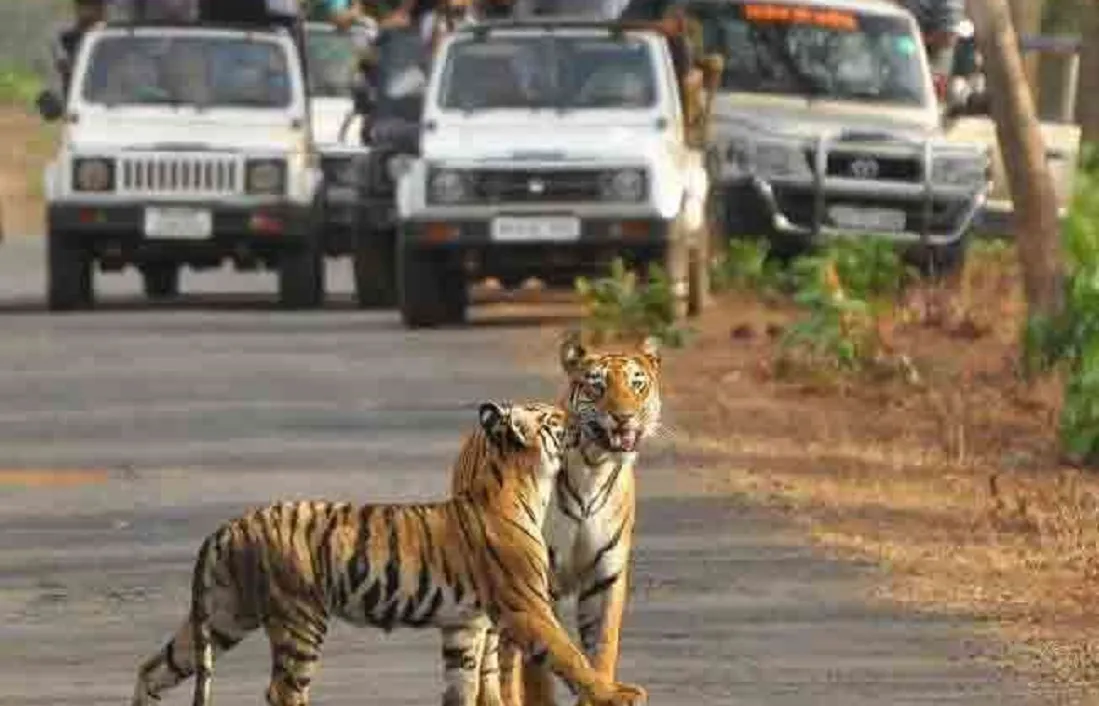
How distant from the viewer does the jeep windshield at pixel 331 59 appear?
36.2m

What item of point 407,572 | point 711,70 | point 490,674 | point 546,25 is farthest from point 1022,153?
point 407,572

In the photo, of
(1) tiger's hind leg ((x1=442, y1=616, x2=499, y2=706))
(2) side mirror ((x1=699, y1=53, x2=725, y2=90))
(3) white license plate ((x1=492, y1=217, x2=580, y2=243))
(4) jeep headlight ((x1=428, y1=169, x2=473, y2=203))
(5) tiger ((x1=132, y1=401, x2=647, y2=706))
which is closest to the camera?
(5) tiger ((x1=132, y1=401, x2=647, y2=706))

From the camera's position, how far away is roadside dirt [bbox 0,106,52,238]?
2292 inches

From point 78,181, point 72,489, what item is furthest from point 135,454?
point 78,181

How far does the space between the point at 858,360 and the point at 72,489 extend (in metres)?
6.73

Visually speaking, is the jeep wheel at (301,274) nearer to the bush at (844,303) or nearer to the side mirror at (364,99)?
the side mirror at (364,99)

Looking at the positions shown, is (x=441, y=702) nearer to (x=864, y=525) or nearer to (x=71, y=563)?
(x=71, y=563)

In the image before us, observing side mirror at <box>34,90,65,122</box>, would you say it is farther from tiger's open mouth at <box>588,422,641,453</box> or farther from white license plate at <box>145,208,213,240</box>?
tiger's open mouth at <box>588,422,641,453</box>

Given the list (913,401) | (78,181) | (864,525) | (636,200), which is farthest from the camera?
(78,181)

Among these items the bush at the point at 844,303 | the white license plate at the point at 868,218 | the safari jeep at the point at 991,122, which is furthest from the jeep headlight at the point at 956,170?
the bush at the point at 844,303

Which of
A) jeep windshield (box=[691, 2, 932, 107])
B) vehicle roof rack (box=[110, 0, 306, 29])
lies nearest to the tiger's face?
vehicle roof rack (box=[110, 0, 306, 29])

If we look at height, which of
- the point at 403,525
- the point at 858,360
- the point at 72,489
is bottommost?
the point at 858,360

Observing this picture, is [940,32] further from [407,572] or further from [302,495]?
[407,572]

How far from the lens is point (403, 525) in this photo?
34.9 ft
